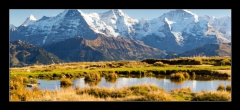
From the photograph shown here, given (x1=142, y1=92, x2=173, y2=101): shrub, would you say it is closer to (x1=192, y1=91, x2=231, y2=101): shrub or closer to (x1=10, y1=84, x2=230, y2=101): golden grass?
(x1=10, y1=84, x2=230, y2=101): golden grass

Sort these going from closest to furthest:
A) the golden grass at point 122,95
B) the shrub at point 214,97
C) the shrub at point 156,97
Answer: the shrub at point 156,97 → the golden grass at point 122,95 → the shrub at point 214,97

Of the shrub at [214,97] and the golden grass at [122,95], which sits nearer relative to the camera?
the golden grass at [122,95]

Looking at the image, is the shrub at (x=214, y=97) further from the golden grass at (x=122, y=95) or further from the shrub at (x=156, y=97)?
the shrub at (x=156, y=97)

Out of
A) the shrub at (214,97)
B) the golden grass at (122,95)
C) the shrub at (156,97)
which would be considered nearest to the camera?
the shrub at (156,97)

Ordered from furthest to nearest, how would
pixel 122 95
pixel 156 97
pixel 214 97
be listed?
pixel 122 95 → pixel 214 97 → pixel 156 97

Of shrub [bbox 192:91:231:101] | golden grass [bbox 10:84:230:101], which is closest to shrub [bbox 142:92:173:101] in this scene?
golden grass [bbox 10:84:230:101]

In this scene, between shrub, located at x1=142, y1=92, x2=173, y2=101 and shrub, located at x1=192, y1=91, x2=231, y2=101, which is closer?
shrub, located at x1=142, y1=92, x2=173, y2=101

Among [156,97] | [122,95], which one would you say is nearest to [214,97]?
[156,97]

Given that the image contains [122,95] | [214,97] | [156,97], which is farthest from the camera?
[122,95]

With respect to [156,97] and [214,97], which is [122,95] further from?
[214,97]

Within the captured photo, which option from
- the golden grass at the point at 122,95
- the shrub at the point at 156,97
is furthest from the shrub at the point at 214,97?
the shrub at the point at 156,97
